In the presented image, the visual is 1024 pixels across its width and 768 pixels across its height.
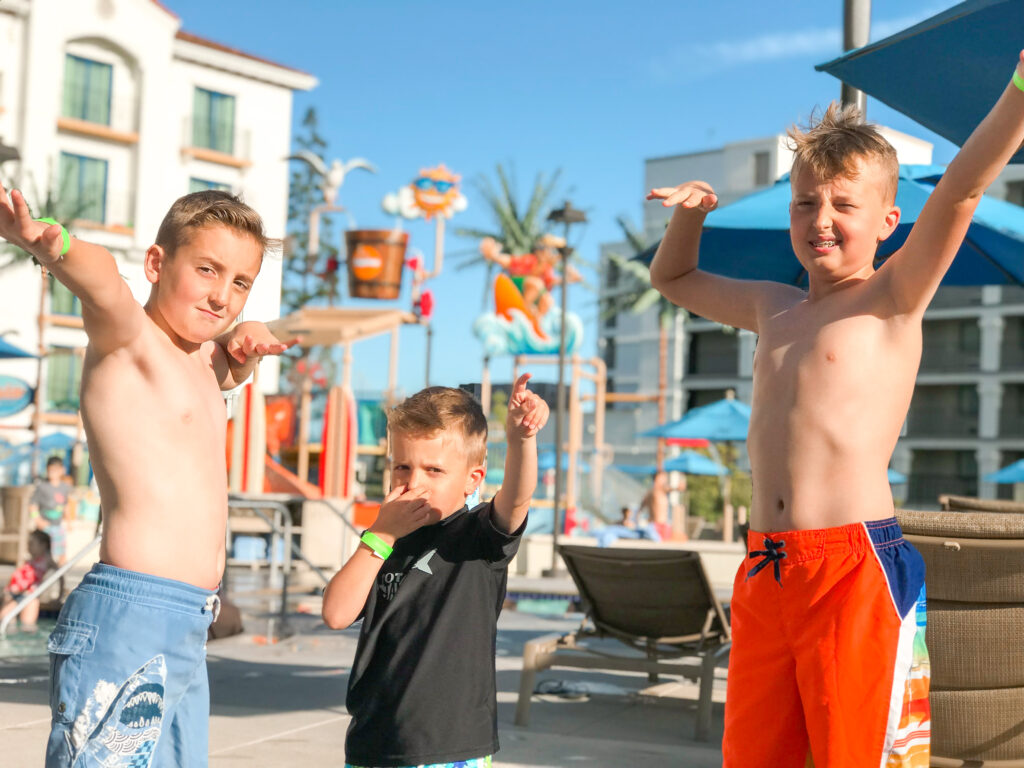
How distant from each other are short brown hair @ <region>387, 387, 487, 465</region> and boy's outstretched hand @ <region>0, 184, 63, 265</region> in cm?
84

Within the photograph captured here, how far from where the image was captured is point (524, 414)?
254 cm

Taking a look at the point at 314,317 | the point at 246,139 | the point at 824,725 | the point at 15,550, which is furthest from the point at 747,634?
the point at 246,139

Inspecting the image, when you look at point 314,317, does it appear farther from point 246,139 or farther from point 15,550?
point 246,139

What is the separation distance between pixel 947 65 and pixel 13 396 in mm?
19050

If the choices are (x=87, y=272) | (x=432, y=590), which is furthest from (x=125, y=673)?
(x=87, y=272)

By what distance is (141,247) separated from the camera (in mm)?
36938

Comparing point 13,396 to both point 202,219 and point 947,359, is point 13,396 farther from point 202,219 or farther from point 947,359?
point 947,359

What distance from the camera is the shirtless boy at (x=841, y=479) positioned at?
8.00ft

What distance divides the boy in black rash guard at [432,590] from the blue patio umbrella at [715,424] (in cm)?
1569

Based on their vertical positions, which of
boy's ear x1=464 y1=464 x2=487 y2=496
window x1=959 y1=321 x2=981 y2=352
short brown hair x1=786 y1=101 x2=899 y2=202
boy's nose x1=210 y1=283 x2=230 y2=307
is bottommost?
boy's ear x1=464 y1=464 x2=487 y2=496

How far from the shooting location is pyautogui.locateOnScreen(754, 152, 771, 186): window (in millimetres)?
68438

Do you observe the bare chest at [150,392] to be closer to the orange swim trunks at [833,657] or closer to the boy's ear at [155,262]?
the boy's ear at [155,262]

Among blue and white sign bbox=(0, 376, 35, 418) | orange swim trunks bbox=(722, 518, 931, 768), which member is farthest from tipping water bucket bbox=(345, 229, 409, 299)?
orange swim trunks bbox=(722, 518, 931, 768)

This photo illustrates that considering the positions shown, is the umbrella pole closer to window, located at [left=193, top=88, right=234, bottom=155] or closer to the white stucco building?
the white stucco building
